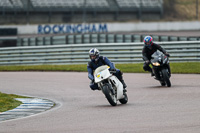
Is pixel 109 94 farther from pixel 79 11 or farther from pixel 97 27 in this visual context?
pixel 79 11

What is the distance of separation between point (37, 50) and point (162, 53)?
449 inches

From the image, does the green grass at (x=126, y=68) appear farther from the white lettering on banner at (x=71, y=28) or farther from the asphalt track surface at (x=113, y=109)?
the white lettering on banner at (x=71, y=28)

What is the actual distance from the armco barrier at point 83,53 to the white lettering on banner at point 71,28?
26.6 metres

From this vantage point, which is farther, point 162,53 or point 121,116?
point 162,53

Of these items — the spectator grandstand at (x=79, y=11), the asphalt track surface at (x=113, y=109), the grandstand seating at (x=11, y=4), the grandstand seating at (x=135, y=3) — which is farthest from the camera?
the grandstand seating at (x=135, y=3)

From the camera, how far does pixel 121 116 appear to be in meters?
8.73

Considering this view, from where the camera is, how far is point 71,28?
52.3 metres

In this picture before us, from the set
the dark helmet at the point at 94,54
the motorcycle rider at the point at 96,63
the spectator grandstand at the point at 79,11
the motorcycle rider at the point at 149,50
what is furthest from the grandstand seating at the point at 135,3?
the dark helmet at the point at 94,54

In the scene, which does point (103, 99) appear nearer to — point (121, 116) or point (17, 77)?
point (121, 116)

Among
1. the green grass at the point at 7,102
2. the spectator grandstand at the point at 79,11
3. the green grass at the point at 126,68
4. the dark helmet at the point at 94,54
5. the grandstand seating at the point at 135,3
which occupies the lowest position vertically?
the green grass at the point at 7,102

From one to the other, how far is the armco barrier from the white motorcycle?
11.3 metres

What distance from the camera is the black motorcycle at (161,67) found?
13898 millimetres

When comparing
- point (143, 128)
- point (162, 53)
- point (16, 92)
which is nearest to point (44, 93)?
point (16, 92)

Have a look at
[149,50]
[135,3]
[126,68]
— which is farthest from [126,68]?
[135,3]
